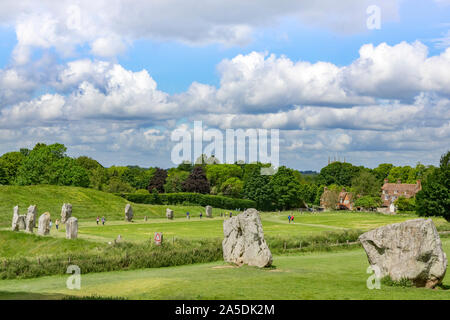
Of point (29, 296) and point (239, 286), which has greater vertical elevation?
point (239, 286)

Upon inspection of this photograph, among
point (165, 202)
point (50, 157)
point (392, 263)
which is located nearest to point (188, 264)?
point (392, 263)

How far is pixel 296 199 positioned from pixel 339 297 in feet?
345

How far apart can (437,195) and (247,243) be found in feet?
167

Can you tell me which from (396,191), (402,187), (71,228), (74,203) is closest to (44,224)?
(71,228)

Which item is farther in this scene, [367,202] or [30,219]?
[367,202]

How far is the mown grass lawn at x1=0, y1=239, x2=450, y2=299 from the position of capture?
70.3ft

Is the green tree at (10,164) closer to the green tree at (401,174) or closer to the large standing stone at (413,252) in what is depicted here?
the green tree at (401,174)

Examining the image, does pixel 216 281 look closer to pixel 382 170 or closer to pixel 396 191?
pixel 396 191

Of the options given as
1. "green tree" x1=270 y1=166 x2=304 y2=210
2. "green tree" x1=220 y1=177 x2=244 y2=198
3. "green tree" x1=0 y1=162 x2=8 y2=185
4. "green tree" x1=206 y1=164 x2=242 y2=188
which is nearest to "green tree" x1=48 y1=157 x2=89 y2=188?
"green tree" x1=0 y1=162 x2=8 y2=185

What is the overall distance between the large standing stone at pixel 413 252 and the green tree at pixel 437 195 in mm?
54177

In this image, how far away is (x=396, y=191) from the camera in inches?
5861
